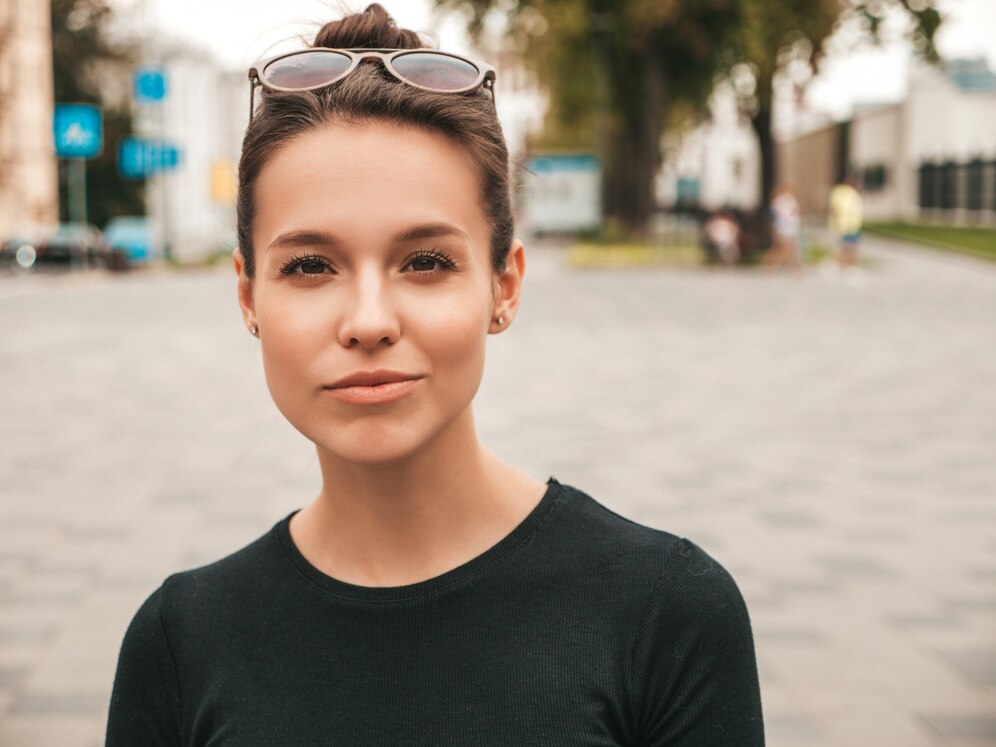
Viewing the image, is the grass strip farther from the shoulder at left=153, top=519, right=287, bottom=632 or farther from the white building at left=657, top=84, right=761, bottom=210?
the white building at left=657, top=84, right=761, bottom=210

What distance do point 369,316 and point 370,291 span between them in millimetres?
35

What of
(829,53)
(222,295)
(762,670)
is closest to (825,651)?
(762,670)

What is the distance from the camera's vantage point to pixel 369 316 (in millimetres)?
1464

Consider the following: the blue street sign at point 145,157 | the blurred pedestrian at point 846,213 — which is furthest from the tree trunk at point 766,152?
the blue street sign at point 145,157

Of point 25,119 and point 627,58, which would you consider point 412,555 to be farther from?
point 25,119

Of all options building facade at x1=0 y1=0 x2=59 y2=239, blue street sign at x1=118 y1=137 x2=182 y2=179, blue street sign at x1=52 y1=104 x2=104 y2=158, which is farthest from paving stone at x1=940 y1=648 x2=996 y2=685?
building facade at x1=0 y1=0 x2=59 y2=239

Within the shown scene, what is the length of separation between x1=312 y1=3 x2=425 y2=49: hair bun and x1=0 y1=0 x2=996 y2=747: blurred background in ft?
0.37

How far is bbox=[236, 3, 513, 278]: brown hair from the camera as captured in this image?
1515 mm

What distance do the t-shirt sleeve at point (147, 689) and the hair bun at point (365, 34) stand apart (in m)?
0.73

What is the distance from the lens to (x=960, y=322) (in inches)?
698

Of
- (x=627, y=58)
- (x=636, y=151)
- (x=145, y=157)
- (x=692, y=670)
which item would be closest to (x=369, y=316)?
(x=692, y=670)

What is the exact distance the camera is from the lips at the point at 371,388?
4.86ft

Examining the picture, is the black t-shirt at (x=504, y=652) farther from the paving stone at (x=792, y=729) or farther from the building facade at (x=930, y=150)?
the building facade at (x=930, y=150)

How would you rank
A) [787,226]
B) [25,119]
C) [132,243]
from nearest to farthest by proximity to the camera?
[787,226] → [132,243] → [25,119]
